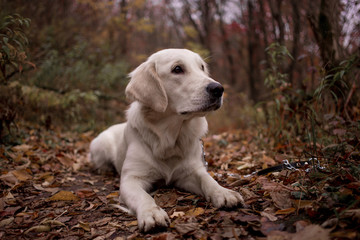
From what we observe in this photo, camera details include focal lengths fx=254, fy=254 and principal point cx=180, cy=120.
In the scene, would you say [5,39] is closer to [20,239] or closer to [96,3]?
[20,239]

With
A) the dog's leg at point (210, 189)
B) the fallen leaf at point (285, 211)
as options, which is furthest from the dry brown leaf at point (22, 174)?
the fallen leaf at point (285, 211)

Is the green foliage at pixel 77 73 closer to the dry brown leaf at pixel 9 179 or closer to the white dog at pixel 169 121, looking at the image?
the dry brown leaf at pixel 9 179

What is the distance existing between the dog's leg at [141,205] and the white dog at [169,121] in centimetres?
1

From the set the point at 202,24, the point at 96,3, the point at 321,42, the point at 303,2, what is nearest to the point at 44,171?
the point at 321,42

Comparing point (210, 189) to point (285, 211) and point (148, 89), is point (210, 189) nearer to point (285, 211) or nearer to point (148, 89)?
point (285, 211)

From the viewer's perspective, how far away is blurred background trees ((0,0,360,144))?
3.26m

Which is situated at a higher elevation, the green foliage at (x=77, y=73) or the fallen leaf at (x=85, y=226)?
the green foliage at (x=77, y=73)

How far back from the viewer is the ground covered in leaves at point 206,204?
1531mm

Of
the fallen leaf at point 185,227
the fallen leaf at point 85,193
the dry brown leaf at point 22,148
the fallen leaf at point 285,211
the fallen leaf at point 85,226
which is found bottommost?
the fallen leaf at point 85,193

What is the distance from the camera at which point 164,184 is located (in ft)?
8.84

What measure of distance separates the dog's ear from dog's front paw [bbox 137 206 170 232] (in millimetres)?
957

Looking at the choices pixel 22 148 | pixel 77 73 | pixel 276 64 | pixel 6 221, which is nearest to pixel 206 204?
pixel 6 221

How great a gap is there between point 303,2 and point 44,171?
5.08 metres

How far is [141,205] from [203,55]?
7557 mm
